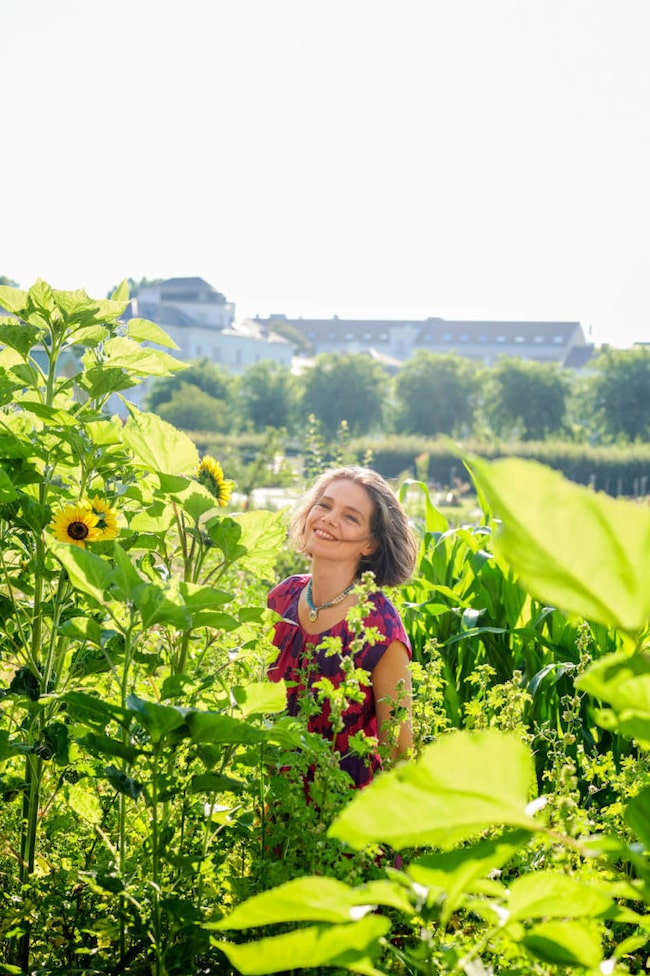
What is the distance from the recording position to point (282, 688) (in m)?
1.09

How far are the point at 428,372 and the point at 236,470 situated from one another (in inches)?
1923

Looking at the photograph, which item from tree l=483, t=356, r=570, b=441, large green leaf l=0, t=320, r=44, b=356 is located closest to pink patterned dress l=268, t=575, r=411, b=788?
large green leaf l=0, t=320, r=44, b=356

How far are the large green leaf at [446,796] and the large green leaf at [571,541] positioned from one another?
10 centimetres

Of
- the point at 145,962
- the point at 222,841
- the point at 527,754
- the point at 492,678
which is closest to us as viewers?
the point at 527,754

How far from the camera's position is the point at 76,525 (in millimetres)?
1459

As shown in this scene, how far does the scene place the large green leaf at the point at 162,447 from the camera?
A: 126cm

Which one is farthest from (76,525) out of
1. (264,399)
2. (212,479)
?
(264,399)

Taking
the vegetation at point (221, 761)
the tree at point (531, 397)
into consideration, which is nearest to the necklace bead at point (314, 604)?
the vegetation at point (221, 761)

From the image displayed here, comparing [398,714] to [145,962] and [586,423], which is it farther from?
[586,423]

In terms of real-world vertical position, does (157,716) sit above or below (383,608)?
above

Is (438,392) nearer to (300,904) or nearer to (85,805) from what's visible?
(85,805)

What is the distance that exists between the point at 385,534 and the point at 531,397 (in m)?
56.2

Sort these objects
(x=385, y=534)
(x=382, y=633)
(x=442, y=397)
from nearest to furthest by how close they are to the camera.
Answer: (x=382, y=633) → (x=385, y=534) → (x=442, y=397)

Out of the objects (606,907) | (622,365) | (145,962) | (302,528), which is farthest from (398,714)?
(622,365)
